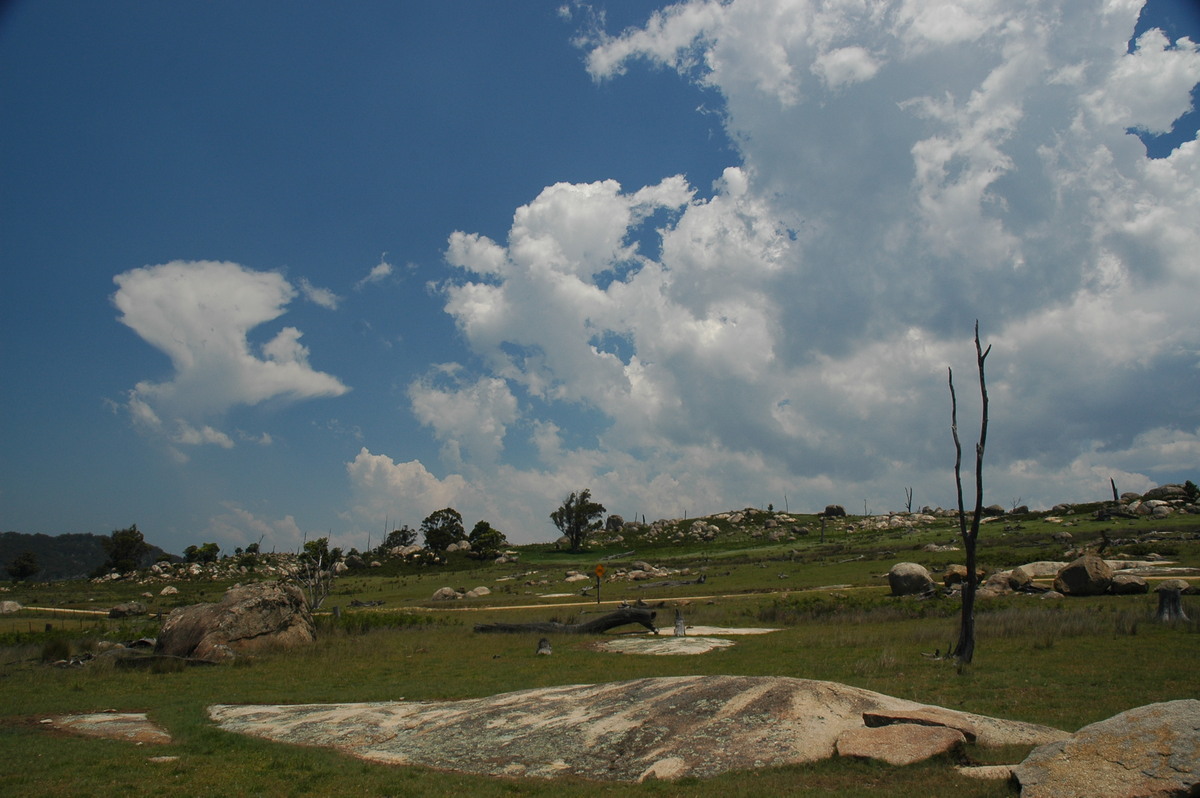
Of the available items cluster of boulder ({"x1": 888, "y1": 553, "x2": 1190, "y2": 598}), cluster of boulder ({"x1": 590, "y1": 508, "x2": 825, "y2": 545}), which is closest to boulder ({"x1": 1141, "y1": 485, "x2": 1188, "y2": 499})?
cluster of boulder ({"x1": 590, "y1": 508, "x2": 825, "y2": 545})

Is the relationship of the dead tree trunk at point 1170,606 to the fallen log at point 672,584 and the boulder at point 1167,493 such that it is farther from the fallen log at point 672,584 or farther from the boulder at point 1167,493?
the boulder at point 1167,493

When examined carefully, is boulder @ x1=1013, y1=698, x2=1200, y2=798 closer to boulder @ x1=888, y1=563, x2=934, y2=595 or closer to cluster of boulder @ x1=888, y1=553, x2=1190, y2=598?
cluster of boulder @ x1=888, y1=553, x2=1190, y2=598

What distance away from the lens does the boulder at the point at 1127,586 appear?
32656 millimetres

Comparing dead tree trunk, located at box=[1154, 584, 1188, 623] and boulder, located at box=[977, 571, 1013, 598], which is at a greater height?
dead tree trunk, located at box=[1154, 584, 1188, 623]

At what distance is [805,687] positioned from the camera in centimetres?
1201

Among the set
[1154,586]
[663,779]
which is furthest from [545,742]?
[1154,586]

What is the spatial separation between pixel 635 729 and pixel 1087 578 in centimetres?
3242

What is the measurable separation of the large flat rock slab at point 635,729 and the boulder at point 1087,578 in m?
27.3

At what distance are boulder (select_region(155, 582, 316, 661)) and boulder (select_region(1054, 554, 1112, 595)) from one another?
37.5 meters

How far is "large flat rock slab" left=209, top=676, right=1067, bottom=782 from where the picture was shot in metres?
10.5

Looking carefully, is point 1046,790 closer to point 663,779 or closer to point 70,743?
point 663,779

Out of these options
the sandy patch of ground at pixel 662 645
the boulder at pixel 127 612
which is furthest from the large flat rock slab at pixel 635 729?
the boulder at pixel 127 612

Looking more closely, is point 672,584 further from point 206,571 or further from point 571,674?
point 206,571

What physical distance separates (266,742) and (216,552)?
12566 cm
